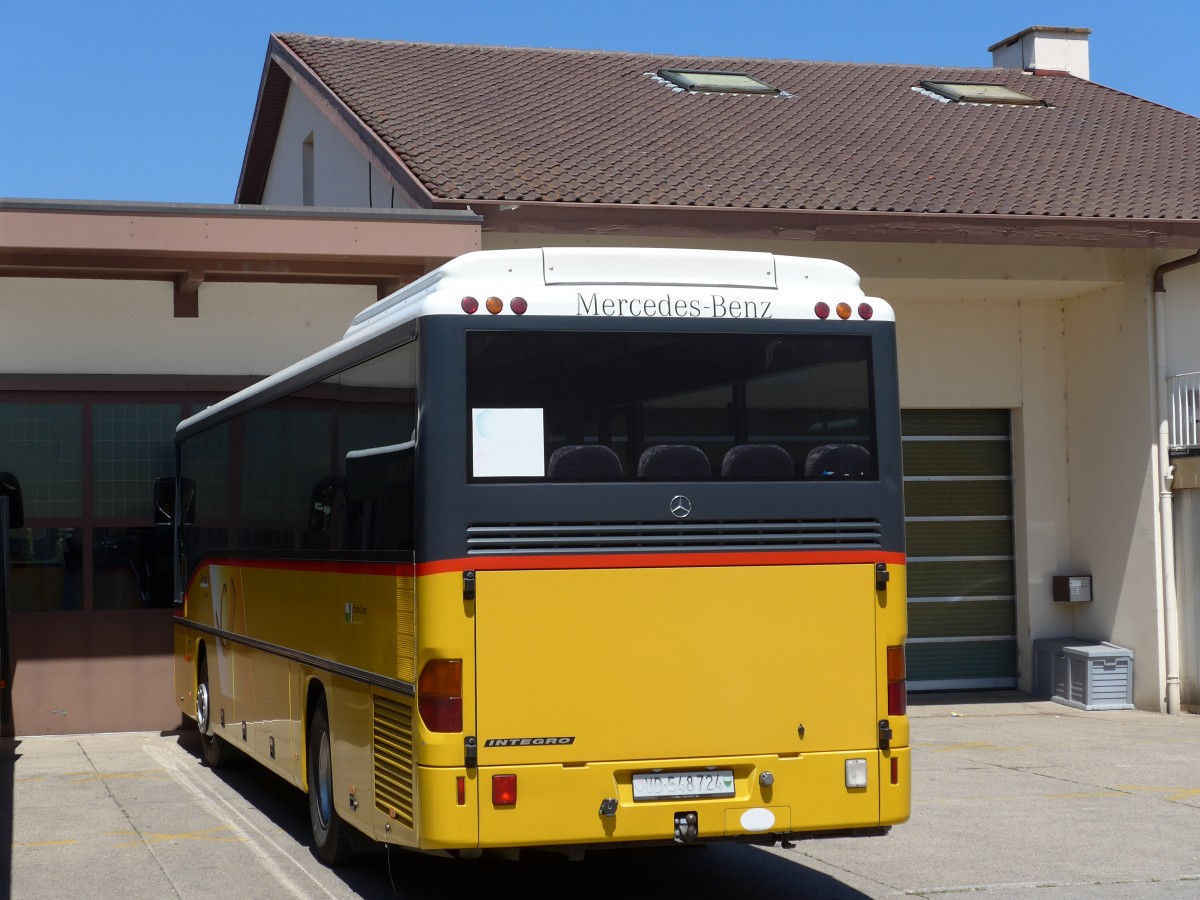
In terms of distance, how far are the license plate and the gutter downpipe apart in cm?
1063

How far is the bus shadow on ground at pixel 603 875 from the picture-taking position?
8031 millimetres

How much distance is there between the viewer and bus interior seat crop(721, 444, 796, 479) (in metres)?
7.26

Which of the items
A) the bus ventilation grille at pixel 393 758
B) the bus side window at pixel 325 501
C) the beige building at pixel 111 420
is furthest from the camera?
the beige building at pixel 111 420

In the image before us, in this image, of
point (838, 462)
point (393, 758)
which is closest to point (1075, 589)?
point (838, 462)

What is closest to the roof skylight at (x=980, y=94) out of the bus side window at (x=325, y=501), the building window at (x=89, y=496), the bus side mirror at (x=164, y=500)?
the building window at (x=89, y=496)

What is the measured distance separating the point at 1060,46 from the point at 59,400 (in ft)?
56.0

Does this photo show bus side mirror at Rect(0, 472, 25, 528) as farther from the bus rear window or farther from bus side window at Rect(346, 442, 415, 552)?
the bus rear window

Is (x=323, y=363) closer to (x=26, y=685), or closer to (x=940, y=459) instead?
(x=26, y=685)

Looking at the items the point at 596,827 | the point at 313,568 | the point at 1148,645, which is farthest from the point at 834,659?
the point at 1148,645

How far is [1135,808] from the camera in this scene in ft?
34.2

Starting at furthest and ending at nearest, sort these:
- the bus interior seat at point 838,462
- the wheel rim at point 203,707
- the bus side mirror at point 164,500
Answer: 1. the bus side mirror at point 164,500
2. the wheel rim at point 203,707
3. the bus interior seat at point 838,462

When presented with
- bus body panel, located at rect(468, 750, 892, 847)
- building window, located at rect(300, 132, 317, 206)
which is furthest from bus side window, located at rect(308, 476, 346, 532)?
building window, located at rect(300, 132, 317, 206)

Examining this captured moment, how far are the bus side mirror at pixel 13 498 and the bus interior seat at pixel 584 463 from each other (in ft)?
27.3

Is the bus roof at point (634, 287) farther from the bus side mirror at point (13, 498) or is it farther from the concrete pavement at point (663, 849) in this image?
the bus side mirror at point (13, 498)
